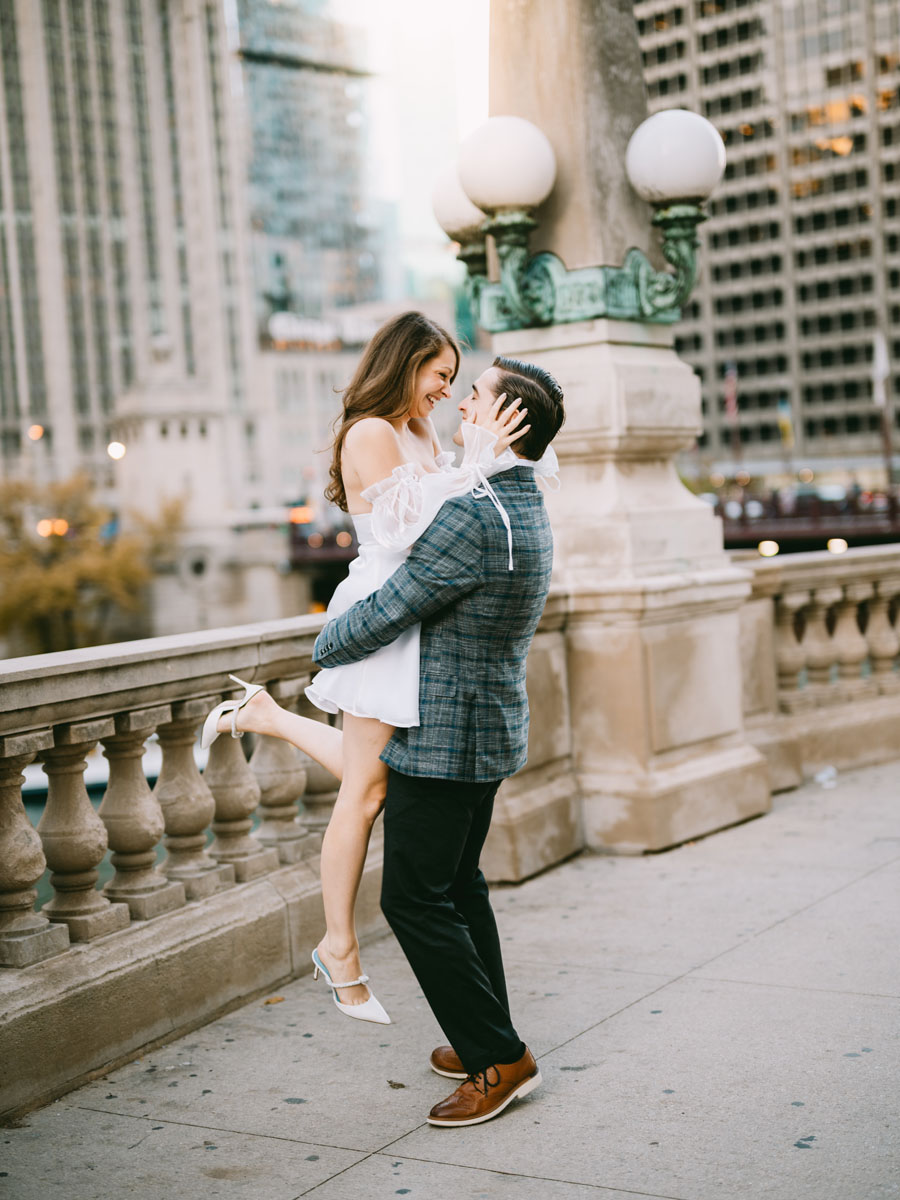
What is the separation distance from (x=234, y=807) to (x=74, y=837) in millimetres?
738

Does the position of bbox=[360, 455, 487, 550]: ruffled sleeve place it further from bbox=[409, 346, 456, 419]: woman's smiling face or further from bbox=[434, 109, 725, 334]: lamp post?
bbox=[434, 109, 725, 334]: lamp post

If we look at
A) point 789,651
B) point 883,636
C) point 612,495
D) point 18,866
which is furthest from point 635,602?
point 18,866

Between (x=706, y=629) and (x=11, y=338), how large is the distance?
4617 inches

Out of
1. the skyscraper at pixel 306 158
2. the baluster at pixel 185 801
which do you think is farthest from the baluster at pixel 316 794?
the skyscraper at pixel 306 158

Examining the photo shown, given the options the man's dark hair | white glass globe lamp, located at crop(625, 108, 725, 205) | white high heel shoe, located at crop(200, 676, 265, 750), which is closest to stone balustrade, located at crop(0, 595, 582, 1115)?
white high heel shoe, located at crop(200, 676, 265, 750)

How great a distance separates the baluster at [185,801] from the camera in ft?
14.2

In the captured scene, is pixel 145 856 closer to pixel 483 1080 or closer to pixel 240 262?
pixel 483 1080

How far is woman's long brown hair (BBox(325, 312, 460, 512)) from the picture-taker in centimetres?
354

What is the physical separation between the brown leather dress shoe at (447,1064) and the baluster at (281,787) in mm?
1276

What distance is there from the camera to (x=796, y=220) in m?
118

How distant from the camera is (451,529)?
3.25 meters

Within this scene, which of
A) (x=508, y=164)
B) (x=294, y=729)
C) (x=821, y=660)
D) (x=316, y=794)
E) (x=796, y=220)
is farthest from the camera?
(x=796, y=220)

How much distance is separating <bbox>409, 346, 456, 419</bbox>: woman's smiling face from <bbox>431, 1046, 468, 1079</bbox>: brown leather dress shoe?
1720 mm

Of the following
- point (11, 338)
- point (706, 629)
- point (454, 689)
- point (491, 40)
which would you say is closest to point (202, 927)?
point (454, 689)
